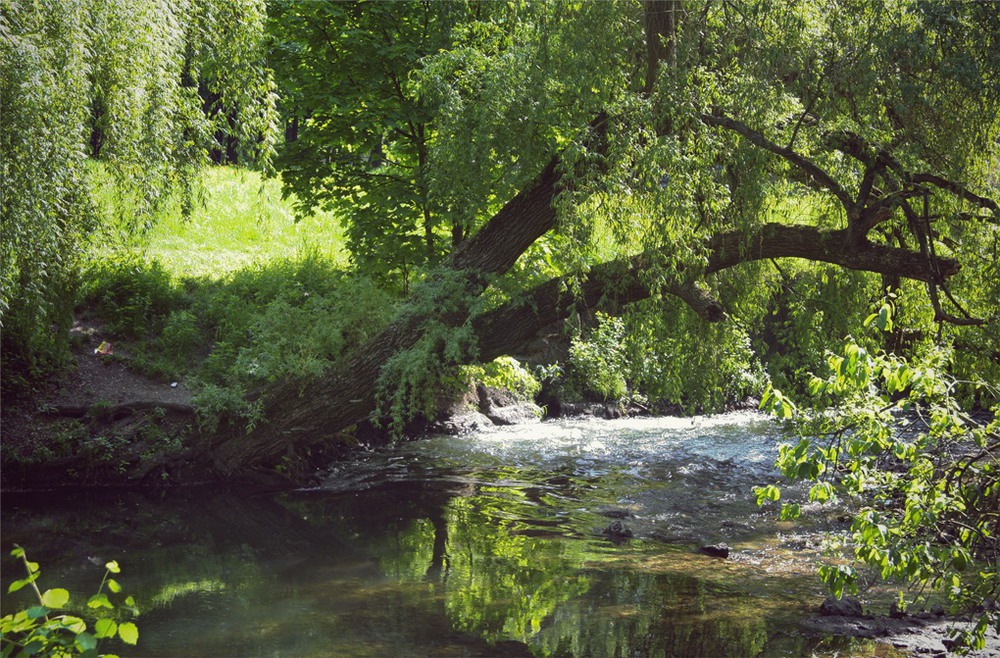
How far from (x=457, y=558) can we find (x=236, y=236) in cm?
1369

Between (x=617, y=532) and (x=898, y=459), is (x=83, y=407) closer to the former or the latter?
(x=617, y=532)

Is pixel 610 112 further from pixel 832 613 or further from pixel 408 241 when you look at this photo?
pixel 408 241

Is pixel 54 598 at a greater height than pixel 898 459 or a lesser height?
lesser

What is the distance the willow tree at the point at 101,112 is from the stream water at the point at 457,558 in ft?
8.62

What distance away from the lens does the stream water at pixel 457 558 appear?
717cm

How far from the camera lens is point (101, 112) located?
31.0 feet

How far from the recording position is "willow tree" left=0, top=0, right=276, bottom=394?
24.7 ft

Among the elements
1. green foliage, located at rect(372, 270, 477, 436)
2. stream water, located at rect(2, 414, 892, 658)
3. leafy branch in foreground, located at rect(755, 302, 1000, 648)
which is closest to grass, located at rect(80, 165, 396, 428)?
green foliage, located at rect(372, 270, 477, 436)

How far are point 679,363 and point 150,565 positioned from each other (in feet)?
21.6

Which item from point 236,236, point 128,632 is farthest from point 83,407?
point 128,632

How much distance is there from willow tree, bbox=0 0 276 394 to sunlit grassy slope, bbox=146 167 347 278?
7.05m

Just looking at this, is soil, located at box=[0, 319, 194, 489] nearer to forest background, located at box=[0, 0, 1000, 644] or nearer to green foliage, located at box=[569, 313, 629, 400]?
forest background, located at box=[0, 0, 1000, 644]

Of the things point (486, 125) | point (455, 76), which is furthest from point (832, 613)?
point (455, 76)

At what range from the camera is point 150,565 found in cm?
920
